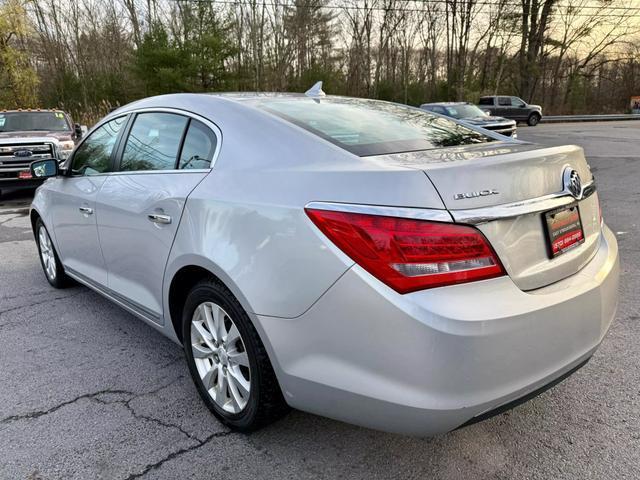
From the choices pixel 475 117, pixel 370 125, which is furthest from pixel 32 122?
pixel 475 117

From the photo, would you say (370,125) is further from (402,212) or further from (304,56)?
(304,56)

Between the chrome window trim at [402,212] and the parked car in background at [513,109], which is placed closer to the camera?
the chrome window trim at [402,212]

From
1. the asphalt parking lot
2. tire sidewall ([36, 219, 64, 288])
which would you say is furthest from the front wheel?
tire sidewall ([36, 219, 64, 288])

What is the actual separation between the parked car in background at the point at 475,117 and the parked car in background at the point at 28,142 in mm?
10806

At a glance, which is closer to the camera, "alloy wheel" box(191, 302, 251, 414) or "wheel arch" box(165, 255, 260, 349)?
"wheel arch" box(165, 255, 260, 349)

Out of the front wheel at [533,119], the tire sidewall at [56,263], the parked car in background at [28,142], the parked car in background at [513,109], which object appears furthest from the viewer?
the front wheel at [533,119]

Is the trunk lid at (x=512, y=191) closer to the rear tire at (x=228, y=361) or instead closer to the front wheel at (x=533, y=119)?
the rear tire at (x=228, y=361)

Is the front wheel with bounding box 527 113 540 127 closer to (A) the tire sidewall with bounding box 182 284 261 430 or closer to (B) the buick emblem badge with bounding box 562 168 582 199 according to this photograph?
(B) the buick emblem badge with bounding box 562 168 582 199

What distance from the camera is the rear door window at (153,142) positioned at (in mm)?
2877

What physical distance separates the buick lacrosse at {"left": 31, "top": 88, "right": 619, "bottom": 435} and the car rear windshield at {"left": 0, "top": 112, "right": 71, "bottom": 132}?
10.4 meters

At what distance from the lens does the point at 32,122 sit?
11656 millimetres

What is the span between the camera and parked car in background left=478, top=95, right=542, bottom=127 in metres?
30.2

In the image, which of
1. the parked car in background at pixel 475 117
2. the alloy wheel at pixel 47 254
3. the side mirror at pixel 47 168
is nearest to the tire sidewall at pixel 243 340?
the side mirror at pixel 47 168

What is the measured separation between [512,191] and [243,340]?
129 centimetres
